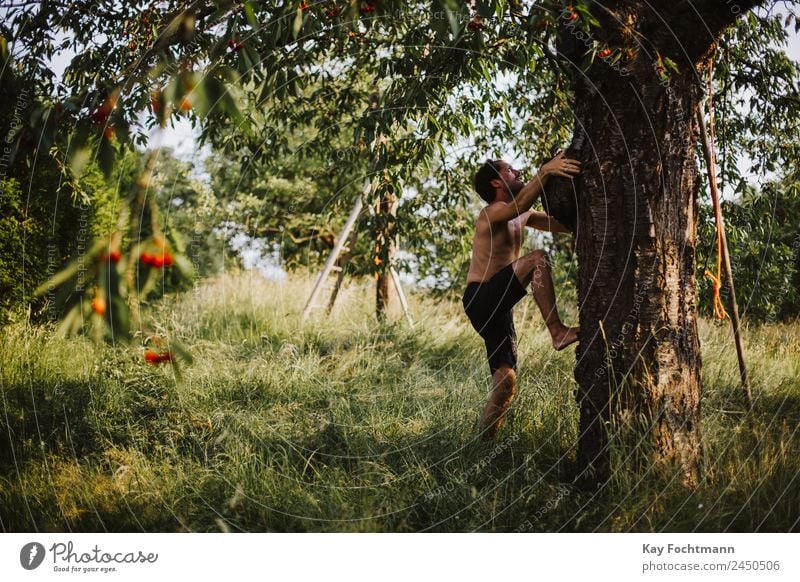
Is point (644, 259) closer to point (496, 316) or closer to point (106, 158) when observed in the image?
point (496, 316)

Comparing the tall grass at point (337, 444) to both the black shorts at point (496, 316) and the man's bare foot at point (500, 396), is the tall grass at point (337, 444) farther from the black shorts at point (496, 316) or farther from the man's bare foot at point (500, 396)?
the black shorts at point (496, 316)

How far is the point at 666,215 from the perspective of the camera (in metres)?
2.81

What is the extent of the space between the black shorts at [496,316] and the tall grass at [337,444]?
30 centimetres

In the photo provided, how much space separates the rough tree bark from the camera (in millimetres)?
2783

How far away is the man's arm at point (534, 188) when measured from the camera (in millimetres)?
2920

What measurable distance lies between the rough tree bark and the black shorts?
841 mm

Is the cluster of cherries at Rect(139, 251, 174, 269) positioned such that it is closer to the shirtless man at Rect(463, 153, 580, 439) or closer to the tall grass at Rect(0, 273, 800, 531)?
the tall grass at Rect(0, 273, 800, 531)

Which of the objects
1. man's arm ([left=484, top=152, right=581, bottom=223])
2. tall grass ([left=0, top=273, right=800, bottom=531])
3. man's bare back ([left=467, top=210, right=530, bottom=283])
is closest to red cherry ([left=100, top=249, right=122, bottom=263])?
tall grass ([left=0, top=273, right=800, bottom=531])

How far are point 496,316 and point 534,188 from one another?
93cm

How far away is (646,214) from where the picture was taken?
278cm

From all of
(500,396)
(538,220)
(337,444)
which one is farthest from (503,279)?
(337,444)

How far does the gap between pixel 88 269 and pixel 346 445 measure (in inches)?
95.4
